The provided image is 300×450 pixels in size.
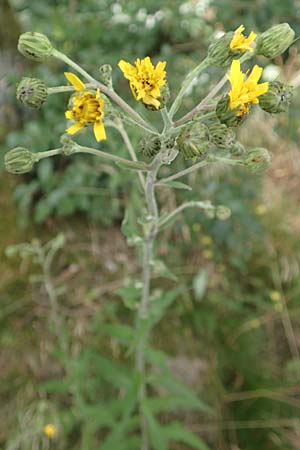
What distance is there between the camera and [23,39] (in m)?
1.56

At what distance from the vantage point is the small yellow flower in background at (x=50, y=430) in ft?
8.56

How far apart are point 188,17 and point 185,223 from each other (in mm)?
1281

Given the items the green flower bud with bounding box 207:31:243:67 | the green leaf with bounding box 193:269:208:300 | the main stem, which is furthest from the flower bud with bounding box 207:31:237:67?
the green leaf with bounding box 193:269:208:300

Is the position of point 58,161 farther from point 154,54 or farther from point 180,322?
point 180,322

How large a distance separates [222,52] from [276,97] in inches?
8.3

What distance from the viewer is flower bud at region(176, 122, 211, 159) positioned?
142 centimetres

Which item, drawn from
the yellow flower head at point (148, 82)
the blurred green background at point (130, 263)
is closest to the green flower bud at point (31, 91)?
the yellow flower head at point (148, 82)

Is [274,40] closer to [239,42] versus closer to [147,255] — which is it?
[239,42]

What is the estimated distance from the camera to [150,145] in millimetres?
1466

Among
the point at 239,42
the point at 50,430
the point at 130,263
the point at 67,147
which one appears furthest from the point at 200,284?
the point at 239,42

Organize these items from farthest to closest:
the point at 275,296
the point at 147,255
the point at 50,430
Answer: the point at 275,296, the point at 50,430, the point at 147,255

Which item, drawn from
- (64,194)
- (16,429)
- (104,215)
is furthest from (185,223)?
(16,429)

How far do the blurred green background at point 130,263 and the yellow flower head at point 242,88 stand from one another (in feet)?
4.51

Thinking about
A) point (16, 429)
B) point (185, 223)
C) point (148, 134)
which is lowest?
point (16, 429)
